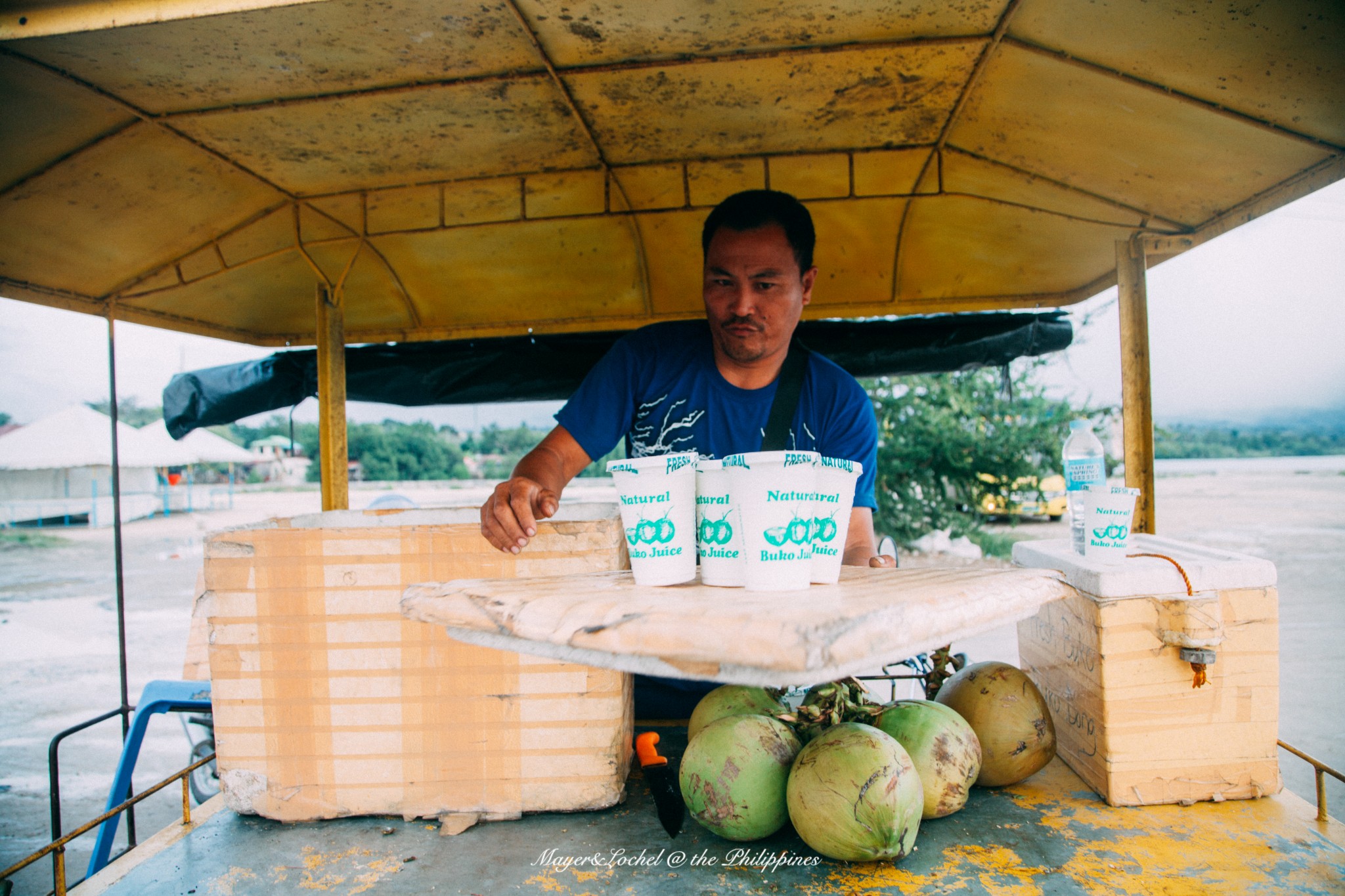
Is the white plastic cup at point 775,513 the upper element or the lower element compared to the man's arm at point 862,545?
upper

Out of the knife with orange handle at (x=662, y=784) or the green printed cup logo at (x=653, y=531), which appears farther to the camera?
the knife with orange handle at (x=662, y=784)

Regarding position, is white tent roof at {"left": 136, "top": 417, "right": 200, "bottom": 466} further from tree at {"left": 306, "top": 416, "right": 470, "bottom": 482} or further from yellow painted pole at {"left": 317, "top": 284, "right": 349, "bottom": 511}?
yellow painted pole at {"left": 317, "top": 284, "right": 349, "bottom": 511}

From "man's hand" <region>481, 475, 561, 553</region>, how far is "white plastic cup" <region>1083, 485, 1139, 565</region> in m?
1.35

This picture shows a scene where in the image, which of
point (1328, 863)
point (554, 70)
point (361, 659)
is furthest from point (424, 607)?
point (1328, 863)

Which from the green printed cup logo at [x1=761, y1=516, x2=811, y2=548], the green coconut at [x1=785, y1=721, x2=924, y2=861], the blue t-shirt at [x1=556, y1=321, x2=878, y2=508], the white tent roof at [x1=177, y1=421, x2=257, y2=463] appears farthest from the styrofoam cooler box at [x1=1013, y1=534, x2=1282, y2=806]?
the white tent roof at [x1=177, y1=421, x2=257, y2=463]

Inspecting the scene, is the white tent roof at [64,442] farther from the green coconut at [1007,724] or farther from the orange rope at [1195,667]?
the orange rope at [1195,667]

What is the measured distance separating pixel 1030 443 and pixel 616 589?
41.3 ft

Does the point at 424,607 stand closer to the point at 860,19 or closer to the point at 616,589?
the point at 616,589

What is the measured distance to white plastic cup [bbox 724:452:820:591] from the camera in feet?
Answer: 3.40

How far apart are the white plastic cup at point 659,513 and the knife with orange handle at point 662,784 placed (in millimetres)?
673

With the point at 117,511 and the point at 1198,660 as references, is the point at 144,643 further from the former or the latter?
the point at 1198,660

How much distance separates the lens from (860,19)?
73.3 inches

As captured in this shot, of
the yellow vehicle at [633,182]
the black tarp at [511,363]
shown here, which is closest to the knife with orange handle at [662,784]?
the yellow vehicle at [633,182]

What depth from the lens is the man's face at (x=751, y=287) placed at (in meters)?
2.12
